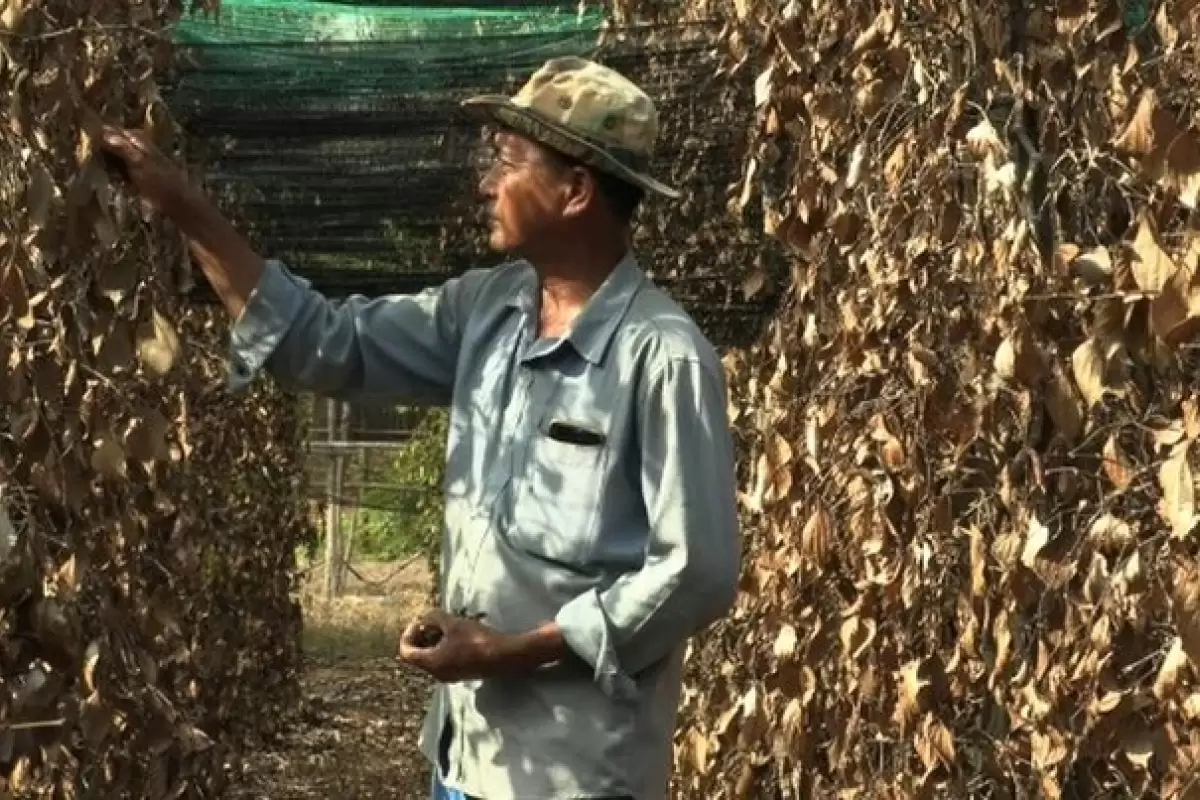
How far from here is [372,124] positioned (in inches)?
108

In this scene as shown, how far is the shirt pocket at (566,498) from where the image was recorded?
4.96 feet

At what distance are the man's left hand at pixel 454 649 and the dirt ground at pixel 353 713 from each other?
3.10m

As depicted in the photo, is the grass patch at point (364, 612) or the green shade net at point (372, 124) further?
the grass patch at point (364, 612)

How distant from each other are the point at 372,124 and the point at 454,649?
55.3 inches

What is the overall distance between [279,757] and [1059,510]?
10.7 feet

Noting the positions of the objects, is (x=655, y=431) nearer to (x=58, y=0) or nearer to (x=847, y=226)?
(x=58, y=0)

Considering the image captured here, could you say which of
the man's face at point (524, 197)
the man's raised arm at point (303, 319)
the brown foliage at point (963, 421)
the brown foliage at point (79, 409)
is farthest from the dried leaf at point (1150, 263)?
the brown foliage at point (79, 409)

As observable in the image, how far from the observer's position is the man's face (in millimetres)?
1553

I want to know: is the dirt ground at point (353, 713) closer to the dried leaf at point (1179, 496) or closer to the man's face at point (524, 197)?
the man's face at point (524, 197)

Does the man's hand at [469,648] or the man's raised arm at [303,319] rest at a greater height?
the man's raised arm at [303,319]

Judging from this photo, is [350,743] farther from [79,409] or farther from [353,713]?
[79,409]

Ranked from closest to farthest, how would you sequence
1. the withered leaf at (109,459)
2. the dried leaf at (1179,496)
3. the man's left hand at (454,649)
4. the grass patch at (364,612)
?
the dried leaf at (1179,496)
the man's left hand at (454,649)
the withered leaf at (109,459)
the grass patch at (364,612)

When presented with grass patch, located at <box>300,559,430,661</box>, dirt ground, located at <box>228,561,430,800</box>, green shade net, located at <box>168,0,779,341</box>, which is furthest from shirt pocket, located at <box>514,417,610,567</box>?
grass patch, located at <box>300,559,430,661</box>

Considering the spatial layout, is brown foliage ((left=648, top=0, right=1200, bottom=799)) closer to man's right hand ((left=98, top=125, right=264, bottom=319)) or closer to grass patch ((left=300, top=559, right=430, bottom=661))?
man's right hand ((left=98, top=125, right=264, bottom=319))
